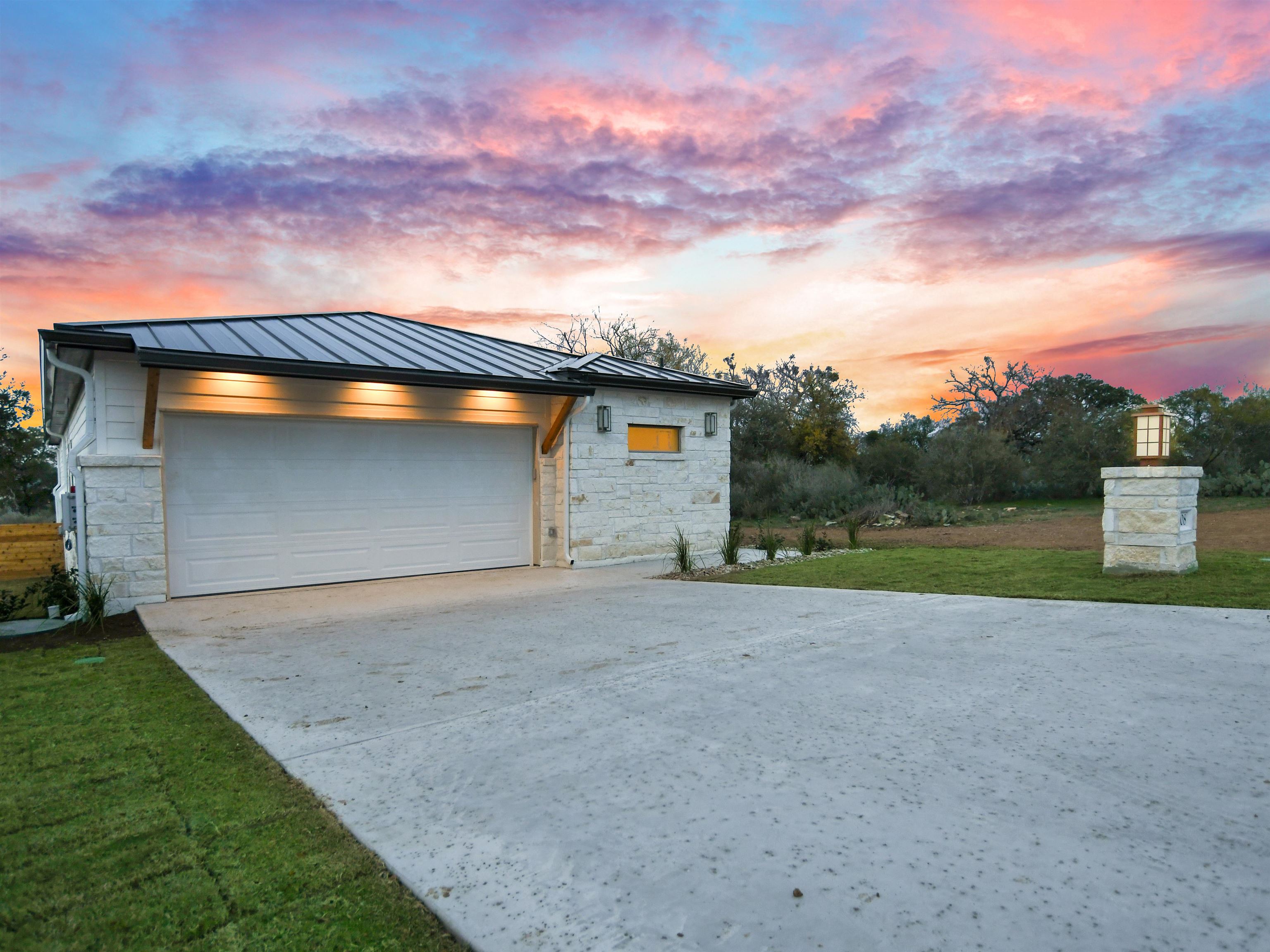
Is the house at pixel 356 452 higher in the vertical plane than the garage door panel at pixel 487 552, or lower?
higher

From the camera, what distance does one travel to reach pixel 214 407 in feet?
26.0

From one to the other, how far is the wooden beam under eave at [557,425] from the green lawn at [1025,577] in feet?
10.5

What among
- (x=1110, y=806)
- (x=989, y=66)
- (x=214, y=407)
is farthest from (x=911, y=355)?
(x=1110, y=806)

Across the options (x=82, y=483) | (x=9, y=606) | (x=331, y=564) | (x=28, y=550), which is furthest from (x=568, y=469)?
(x=28, y=550)

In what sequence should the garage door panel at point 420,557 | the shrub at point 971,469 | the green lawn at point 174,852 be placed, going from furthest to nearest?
1. the shrub at point 971,469
2. the garage door panel at point 420,557
3. the green lawn at point 174,852

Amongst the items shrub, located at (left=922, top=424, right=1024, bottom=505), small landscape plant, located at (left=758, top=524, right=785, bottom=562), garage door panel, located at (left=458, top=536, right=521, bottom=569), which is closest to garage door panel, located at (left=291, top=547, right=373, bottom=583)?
garage door panel, located at (left=458, top=536, right=521, bottom=569)

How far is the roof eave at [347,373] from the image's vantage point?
678cm

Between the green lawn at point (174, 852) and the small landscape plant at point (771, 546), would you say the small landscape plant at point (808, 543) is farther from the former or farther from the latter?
the green lawn at point (174, 852)

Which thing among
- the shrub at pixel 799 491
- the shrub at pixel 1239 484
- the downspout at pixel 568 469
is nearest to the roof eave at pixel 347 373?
the downspout at pixel 568 469

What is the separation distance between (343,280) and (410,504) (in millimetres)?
6238

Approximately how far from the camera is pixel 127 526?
7289mm

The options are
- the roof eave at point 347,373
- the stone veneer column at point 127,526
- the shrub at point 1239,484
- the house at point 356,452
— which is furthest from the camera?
the shrub at point 1239,484

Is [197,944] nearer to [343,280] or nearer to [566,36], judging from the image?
[566,36]

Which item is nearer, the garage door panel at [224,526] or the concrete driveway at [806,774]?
the concrete driveway at [806,774]
